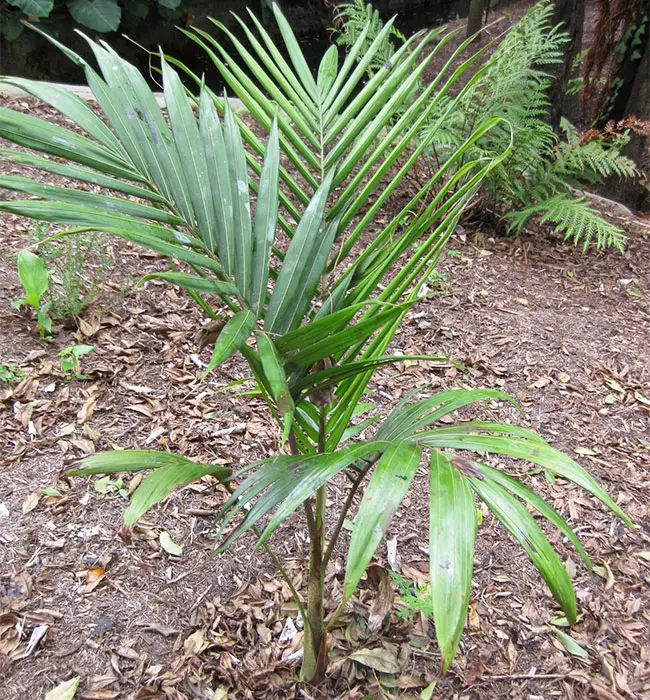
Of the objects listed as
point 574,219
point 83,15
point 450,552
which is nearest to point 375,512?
point 450,552

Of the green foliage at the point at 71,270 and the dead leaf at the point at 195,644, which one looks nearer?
the dead leaf at the point at 195,644

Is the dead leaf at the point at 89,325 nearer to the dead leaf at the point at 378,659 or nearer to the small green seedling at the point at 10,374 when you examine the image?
the small green seedling at the point at 10,374

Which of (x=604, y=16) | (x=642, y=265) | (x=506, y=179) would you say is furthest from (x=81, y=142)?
(x=604, y=16)

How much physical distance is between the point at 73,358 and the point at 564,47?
3.02m

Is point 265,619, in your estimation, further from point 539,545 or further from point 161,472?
point 539,545

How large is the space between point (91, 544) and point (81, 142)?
111cm

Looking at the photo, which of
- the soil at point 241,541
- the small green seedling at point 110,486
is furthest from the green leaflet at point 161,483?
the small green seedling at point 110,486

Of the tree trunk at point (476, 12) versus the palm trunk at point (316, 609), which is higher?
the tree trunk at point (476, 12)

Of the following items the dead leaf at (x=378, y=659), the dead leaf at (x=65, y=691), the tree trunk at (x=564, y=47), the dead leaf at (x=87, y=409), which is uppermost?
the tree trunk at (x=564, y=47)

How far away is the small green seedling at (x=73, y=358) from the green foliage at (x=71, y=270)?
0.55 ft

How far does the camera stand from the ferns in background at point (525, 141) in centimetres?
284

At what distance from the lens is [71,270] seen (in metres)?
2.16

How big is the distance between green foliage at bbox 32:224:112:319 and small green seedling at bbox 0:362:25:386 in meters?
0.26

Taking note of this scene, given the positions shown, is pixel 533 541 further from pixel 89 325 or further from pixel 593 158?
pixel 593 158
